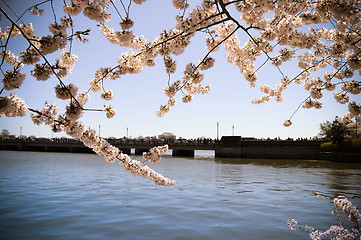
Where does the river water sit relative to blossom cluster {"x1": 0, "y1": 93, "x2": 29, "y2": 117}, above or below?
below

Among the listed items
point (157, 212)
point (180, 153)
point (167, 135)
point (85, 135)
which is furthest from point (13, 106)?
point (167, 135)

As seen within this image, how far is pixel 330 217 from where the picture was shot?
1024 centimetres

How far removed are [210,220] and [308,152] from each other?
148 feet

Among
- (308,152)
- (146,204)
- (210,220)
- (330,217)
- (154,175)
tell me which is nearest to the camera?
(154,175)

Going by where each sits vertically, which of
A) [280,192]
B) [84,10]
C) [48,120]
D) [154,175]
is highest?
[84,10]

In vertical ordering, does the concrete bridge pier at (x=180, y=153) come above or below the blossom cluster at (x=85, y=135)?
below

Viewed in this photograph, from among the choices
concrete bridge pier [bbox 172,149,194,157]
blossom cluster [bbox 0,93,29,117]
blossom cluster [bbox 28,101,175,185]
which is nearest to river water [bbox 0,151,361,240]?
blossom cluster [bbox 28,101,175,185]

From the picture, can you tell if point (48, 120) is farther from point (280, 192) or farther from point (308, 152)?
point (308, 152)

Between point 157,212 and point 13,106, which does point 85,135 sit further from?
point 157,212

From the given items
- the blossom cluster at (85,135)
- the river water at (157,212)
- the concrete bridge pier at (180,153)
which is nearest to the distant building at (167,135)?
the concrete bridge pier at (180,153)

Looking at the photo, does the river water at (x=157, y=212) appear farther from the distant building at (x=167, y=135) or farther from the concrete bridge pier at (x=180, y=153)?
the distant building at (x=167, y=135)

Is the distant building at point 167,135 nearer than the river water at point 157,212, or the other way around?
the river water at point 157,212

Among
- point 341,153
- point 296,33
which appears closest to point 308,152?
point 341,153

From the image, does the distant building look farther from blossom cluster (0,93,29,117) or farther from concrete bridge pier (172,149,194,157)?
blossom cluster (0,93,29,117)
